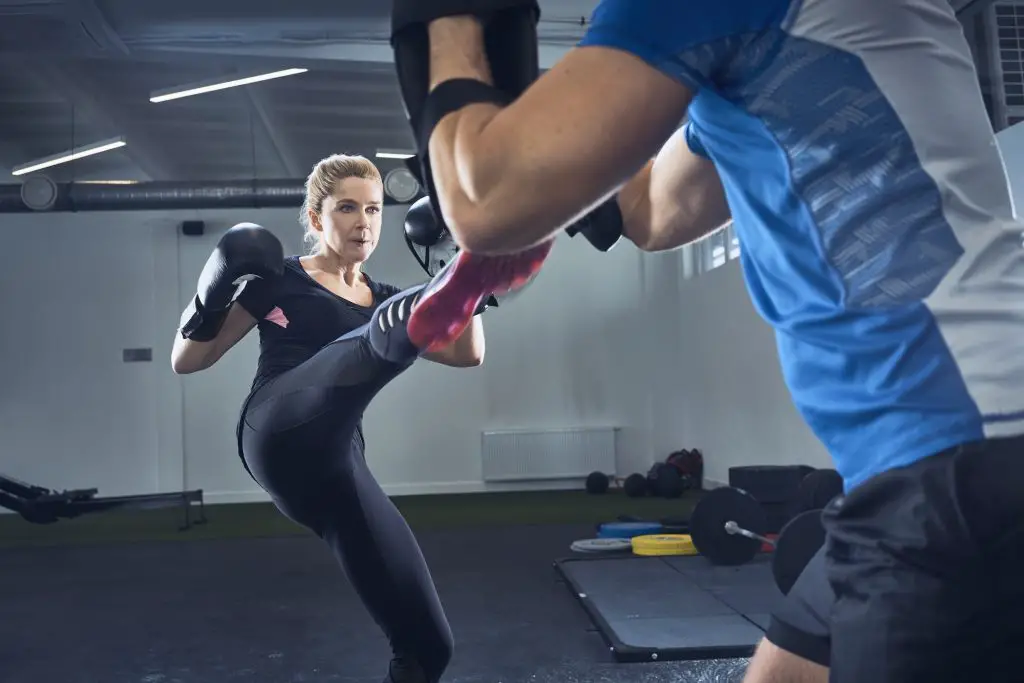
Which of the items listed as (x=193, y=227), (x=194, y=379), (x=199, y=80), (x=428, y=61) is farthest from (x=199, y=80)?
(x=428, y=61)

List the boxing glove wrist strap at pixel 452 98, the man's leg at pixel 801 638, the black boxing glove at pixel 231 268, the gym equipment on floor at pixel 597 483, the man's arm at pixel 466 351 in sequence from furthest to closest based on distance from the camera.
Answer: the gym equipment on floor at pixel 597 483 → the man's arm at pixel 466 351 → the black boxing glove at pixel 231 268 → the man's leg at pixel 801 638 → the boxing glove wrist strap at pixel 452 98

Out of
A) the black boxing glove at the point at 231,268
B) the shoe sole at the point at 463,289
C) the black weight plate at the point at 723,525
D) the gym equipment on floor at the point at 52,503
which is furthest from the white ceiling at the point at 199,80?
the shoe sole at the point at 463,289

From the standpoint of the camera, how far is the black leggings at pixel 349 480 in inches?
80.9

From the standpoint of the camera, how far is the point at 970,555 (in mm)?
697

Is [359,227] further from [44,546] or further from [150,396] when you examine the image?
[150,396]

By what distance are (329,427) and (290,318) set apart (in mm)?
664

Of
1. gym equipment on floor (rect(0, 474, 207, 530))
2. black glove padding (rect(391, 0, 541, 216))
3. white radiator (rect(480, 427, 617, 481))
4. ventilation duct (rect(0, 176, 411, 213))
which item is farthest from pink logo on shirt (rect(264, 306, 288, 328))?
white radiator (rect(480, 427, 617, 481))

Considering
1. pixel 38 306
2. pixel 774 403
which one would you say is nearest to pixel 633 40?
pixel 774 403

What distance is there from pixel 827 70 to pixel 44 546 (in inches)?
285

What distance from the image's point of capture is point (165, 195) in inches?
325

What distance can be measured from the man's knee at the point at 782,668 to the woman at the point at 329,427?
1058 mm

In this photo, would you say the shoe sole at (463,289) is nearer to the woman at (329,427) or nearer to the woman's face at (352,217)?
the woman at (329,427)

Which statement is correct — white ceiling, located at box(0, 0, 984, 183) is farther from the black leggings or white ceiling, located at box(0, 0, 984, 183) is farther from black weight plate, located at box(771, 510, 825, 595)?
the black leggings

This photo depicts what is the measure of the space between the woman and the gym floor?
1174 mm
